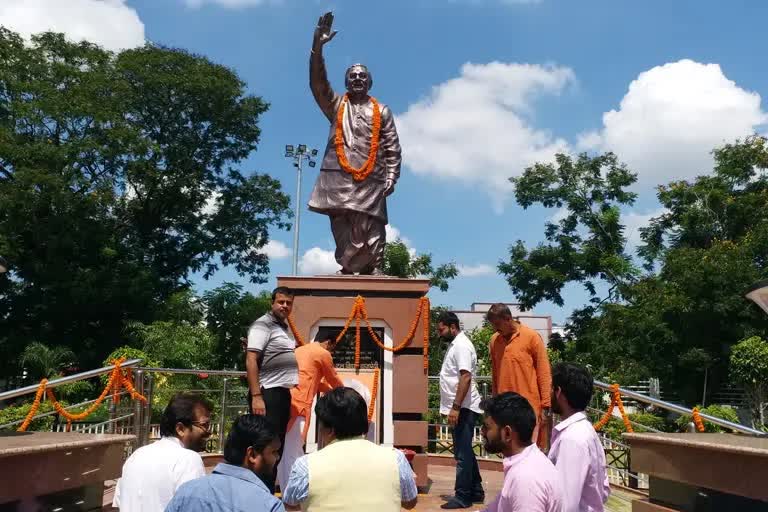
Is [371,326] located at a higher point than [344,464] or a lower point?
higher

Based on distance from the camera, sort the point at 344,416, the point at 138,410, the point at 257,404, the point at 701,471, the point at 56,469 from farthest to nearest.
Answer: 1. the point at 138,410
2. the point at 257,404
3. the point at 701,471
4. the point at 56,469
5. the point at 344,416

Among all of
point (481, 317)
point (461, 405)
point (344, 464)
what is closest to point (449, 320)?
point (461, 405)

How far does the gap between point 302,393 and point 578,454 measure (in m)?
2.60

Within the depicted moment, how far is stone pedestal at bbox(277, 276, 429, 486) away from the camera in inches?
269

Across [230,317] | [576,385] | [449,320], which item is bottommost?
[576,385]

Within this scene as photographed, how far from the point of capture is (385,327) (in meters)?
7.00

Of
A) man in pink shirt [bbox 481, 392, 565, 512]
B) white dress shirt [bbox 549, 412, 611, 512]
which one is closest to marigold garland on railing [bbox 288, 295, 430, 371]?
white dress shirt [bbox 549, 412, 611, 512]

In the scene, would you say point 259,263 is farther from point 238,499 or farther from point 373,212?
point 238,499

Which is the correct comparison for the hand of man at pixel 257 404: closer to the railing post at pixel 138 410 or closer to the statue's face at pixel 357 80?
the railing post at pixel 138 410

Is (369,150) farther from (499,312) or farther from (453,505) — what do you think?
(453,505)

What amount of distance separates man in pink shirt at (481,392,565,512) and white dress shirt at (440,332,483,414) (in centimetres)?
276

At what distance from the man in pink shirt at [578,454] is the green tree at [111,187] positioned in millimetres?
18443

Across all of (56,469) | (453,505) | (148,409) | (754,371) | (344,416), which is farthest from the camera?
(754,371)

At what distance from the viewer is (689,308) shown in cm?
1925
